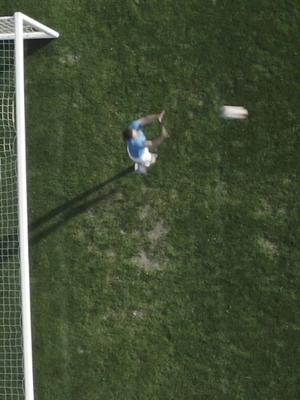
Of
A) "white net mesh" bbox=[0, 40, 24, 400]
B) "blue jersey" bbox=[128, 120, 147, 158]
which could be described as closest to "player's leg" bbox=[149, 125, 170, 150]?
"blue jersey" bbox=[128, 120, 147, 158]

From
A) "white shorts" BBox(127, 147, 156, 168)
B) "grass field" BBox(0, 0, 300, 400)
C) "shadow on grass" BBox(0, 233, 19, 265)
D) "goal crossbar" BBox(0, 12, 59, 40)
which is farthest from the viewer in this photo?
"shadow on grass" BBox(0, 233, 19, 265)

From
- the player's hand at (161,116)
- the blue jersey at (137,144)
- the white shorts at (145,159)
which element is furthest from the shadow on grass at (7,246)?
the player's hand at (161,116)

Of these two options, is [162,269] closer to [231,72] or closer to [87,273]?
[87,273]

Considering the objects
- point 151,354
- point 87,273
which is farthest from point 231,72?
point 151,354

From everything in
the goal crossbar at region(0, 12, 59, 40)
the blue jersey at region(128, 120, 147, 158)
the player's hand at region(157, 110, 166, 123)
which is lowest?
the blue jersey at region(128, 120, 147, 158)

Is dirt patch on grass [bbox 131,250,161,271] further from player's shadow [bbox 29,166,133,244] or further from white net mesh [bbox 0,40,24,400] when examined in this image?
white net mesh [bbox 0,40,24,400]

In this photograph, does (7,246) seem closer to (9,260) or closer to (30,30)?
(9,260)
